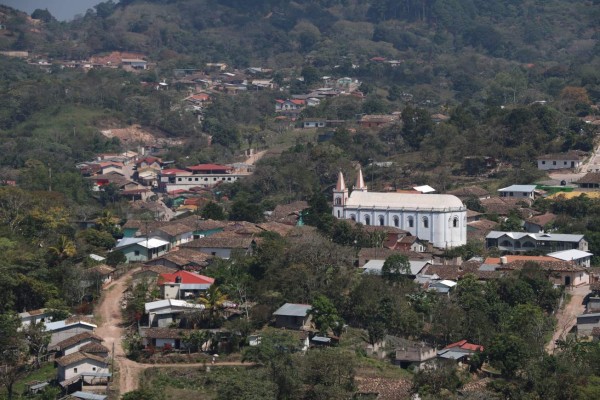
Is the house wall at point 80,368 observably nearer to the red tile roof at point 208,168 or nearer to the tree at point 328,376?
the tree at point 328,376

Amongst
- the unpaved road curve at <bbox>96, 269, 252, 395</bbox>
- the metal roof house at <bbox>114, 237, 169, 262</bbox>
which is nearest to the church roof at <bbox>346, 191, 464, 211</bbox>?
the metal roof house at <bbox>114, 237, 169, 262</bbox>

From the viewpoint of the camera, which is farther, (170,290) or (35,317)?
(170,290)

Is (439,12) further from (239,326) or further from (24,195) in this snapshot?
(239,326)

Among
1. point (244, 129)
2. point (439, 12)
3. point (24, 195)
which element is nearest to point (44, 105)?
point (244, 129)

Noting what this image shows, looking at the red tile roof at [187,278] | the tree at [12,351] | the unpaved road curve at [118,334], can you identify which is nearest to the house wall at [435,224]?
the red tile roof at [187,278]

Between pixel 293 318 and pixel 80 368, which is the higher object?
pixel 293 318

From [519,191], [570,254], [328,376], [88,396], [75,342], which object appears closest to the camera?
[328,376]

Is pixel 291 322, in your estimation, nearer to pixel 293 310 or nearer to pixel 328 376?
pixel 293 310

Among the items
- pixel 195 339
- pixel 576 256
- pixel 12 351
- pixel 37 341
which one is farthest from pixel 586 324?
pixel 12 351
